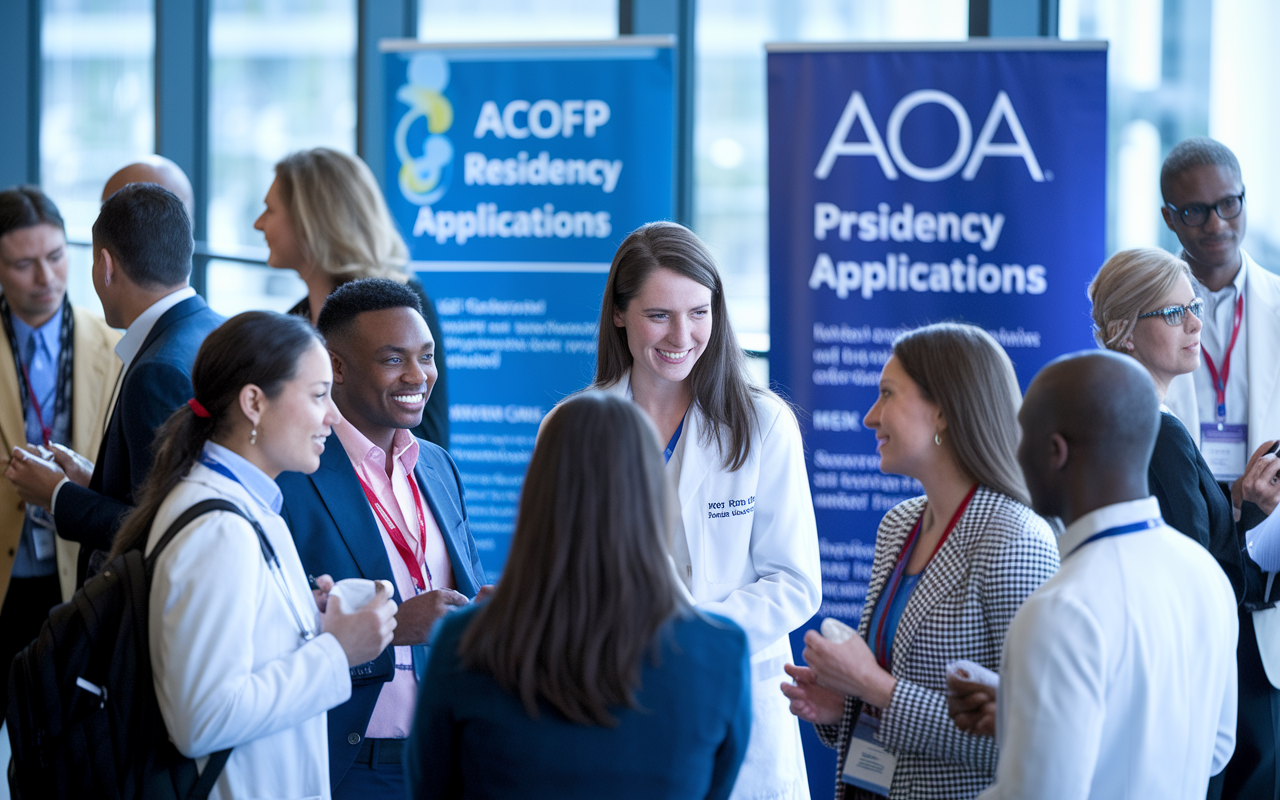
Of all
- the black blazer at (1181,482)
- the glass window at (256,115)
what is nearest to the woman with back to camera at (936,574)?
the black blazer at (1181,482)

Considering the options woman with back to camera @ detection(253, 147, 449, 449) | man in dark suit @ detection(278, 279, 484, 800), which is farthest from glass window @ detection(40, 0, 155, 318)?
man in dark suit @ detection(278, 279, 484, 800)

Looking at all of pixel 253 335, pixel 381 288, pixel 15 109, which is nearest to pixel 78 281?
pixel 15 109

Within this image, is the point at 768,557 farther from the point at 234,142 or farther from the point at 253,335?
the point at 234,142

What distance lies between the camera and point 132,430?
2.60 meters

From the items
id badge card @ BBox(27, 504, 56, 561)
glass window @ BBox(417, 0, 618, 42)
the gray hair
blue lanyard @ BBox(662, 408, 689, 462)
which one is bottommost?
id badge card @ BBox(27, 504, 56, 561)

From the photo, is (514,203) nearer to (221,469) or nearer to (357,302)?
(357,302)

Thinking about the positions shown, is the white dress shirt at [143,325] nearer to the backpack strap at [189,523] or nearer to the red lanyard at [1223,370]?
the backpack strap at [189,523]

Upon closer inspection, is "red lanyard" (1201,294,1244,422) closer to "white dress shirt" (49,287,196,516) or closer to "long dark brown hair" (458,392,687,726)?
"long dark brown hair" (458,392,687,726)

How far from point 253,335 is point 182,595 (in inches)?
19.6

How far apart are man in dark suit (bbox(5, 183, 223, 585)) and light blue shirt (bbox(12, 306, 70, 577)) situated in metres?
0.82

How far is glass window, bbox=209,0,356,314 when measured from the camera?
19.6 feet

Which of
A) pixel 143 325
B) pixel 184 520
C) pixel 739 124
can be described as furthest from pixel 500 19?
pixel 184 520

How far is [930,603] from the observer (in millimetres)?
1971

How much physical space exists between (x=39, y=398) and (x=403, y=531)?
215 centimetres
